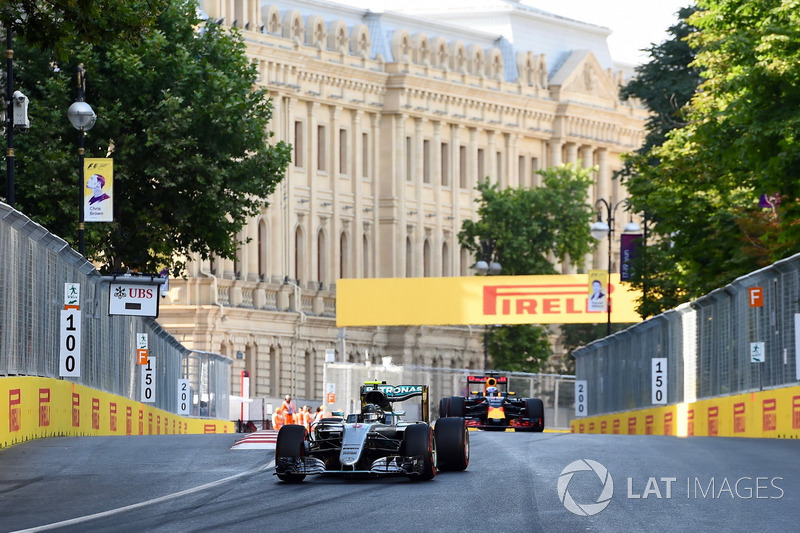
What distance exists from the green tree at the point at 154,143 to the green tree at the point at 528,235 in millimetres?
39219

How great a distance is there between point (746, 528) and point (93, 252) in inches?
1468

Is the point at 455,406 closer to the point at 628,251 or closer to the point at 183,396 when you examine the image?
the point at 183,396

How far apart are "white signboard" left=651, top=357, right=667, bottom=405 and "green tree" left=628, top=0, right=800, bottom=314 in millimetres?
3843

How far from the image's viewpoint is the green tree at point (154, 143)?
53.3m

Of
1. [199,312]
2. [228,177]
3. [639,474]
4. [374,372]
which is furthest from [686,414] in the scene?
[199,312]

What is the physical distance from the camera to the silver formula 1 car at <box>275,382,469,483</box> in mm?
21469

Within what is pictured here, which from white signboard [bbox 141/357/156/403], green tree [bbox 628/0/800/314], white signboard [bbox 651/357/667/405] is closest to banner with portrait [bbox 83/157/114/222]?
white signboard [bbox 141/357/156/403]

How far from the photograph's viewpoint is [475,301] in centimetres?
8212

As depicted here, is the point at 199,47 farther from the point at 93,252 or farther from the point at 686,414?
the point at 686,414

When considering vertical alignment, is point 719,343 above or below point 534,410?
above

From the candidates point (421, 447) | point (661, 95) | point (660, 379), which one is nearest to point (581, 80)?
point (661, 95)

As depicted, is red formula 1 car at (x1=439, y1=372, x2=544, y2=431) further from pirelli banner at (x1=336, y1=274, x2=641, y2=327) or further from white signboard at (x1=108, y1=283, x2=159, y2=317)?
pirelli banner at (x1=336, y1=274, x2=641, y2=327)

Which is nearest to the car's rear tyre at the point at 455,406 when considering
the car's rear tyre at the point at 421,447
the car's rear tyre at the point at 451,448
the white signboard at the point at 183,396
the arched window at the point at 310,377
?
the white signboard at the point at 183,396

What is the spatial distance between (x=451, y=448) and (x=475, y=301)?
59335 mm
